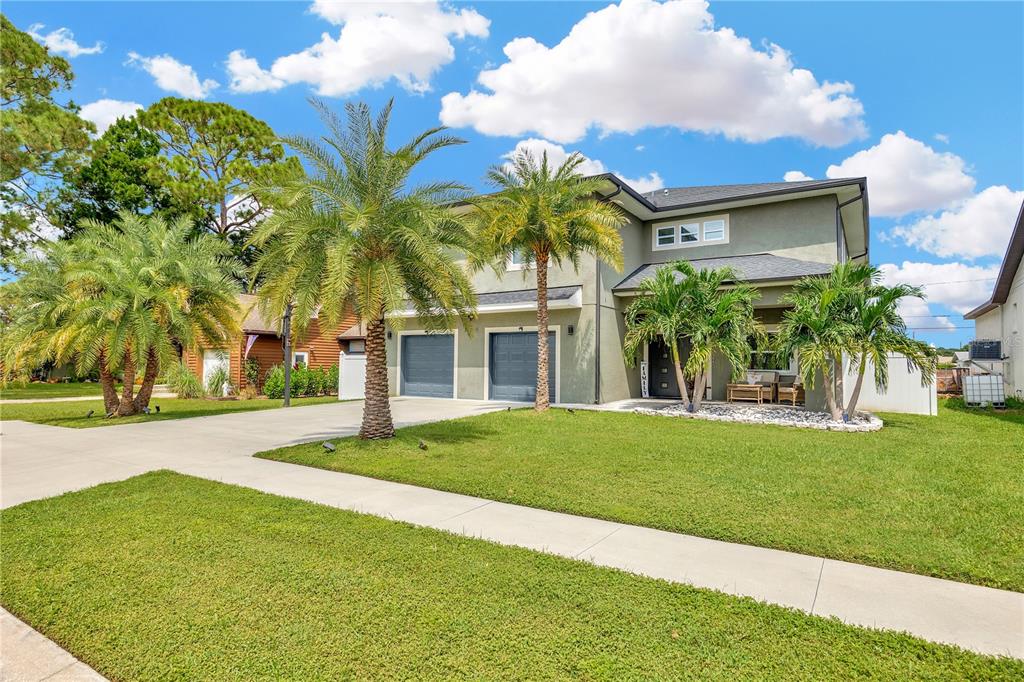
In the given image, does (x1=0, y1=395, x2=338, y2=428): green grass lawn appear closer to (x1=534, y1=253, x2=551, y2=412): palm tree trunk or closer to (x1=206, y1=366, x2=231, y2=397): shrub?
(x1=206, y1=366, x2=231, y2=397): shrub

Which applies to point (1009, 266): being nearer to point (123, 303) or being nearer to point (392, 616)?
point (392, 616)

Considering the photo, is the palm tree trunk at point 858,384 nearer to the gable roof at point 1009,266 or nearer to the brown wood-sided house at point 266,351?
the gable roof at point 1009,266

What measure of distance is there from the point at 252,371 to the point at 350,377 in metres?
5.56

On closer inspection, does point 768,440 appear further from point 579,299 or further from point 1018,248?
point 1018,248

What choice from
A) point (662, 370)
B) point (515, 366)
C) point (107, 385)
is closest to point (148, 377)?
point (107, 385)

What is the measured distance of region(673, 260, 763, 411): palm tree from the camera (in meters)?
12.5

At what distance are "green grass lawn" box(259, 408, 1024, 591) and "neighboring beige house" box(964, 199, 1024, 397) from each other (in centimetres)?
761

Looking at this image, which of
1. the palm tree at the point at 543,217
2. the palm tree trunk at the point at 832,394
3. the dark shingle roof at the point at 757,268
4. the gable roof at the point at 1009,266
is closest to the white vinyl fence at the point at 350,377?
the palm tree at the point at 543,217

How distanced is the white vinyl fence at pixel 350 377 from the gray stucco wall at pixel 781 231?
41.4 ft

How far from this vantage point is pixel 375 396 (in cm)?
992

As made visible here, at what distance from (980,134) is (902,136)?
44.3ft

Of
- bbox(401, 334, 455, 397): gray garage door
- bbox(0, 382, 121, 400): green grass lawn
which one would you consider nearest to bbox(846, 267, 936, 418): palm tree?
bbox(401, 334, 455, 397): gray garage door

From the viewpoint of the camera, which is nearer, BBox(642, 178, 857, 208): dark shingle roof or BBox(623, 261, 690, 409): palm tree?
BBox(623, 261, 690, 409): palm tree

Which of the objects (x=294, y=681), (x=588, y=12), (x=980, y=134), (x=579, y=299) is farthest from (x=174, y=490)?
(x=980, y=134)
